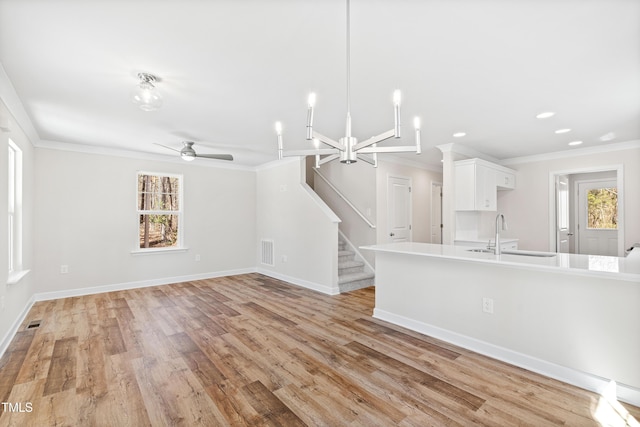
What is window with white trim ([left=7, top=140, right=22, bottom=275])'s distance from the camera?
3250 millimetres

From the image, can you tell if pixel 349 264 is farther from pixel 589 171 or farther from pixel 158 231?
pixel 589 171

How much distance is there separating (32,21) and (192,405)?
251cm

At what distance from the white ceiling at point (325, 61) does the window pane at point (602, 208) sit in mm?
2927

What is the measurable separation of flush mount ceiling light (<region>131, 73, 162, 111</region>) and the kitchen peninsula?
8.64 feet

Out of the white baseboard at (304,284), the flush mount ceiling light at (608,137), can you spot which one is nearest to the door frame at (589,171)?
the flush mount ceiling light at (608,137)

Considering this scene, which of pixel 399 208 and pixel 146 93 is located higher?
pixel 146 93

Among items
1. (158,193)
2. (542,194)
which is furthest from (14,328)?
(542,194)

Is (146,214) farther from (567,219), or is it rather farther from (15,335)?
(567,219)

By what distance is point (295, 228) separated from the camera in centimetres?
543

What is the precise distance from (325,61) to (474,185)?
10.9 ft

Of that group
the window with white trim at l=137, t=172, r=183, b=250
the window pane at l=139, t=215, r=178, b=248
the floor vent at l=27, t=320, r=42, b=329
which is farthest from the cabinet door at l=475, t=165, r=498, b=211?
the floor vent at l=27, t=320, r=42, b=329

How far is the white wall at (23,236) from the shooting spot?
2.69 m

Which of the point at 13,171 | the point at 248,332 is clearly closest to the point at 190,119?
the point at 13,171

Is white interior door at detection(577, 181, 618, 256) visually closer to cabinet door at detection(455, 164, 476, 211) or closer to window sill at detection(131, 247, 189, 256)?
cabinet door at detection(455, 164, 476, 211)
